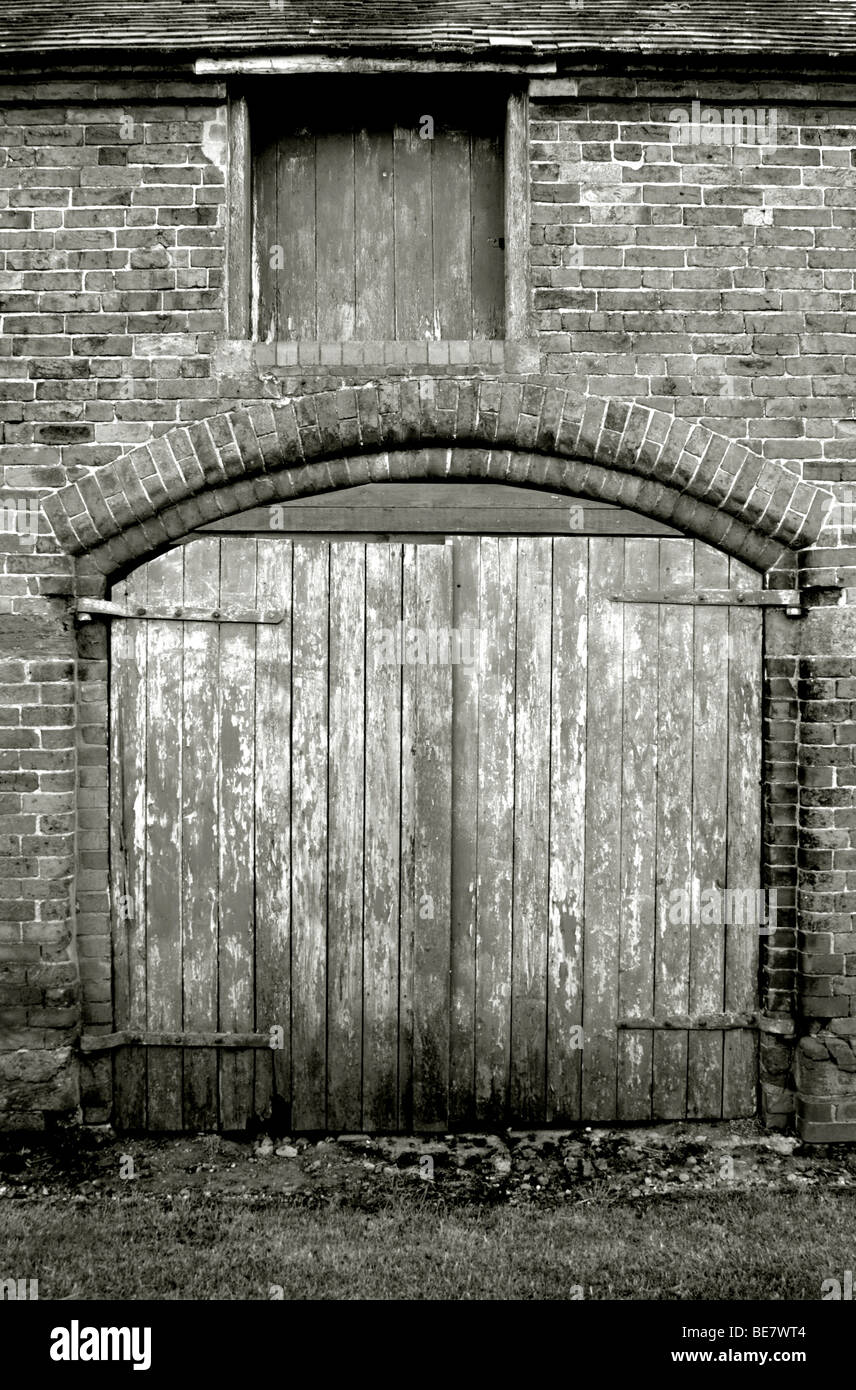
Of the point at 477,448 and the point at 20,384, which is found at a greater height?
the point at 20,384

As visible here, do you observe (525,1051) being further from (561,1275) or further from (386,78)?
(386,78)

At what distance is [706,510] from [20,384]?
10.1 feet

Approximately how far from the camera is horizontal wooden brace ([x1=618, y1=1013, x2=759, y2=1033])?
14.3ft

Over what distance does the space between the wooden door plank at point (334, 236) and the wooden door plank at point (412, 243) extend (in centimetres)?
21

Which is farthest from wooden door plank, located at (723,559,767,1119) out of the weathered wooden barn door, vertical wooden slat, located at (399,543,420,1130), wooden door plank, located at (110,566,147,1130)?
wooden door plank, located at (110,566,147,1130)

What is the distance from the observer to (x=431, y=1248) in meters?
3.54

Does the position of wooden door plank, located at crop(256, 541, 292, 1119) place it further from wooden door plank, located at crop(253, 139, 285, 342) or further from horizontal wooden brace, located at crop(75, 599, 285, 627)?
wooden door plank, located at crop(253, 139, 285, 342)

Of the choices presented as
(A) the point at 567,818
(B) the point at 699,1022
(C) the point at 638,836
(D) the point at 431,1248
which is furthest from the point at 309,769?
(B) the point at 699,1022

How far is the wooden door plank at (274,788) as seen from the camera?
14.1 feet

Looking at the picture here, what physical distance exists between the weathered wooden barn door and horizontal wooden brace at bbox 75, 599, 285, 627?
0.08 feet

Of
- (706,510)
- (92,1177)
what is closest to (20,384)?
(706,510)

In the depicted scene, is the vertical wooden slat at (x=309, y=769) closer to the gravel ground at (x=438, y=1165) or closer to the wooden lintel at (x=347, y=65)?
the gravel ground at (x=438, y=1165)

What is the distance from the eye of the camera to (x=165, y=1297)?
3271mm

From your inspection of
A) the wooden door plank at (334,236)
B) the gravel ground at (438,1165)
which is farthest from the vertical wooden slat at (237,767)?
the wooden door plank at (334,236)
